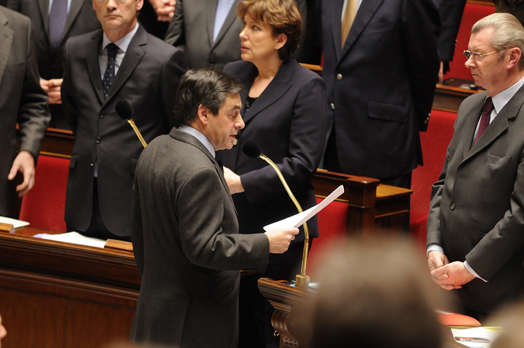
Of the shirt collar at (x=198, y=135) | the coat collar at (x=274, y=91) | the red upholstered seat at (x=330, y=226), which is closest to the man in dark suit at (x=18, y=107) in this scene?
the coat collar at (x=274, y=91)

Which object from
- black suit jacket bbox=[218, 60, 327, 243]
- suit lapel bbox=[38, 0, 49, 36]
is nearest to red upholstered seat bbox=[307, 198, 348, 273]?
black suit jacket bbox=[218, 60, 327, 243]

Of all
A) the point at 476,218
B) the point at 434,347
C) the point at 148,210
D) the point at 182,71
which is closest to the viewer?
the point at 434,347

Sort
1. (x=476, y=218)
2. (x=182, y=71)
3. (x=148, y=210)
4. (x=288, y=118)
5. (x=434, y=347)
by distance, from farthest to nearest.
Result: (x=182, y=71) → (x=288, y=118) → (x=476, y=218) → (x=148, y=210) → (x=434, y=347)

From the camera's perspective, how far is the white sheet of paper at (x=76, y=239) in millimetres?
2221

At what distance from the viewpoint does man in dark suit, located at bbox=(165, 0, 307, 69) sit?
290cm

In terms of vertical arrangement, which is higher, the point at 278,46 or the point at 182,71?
the point at 278,46

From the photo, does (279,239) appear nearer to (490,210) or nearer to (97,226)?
(490,210)

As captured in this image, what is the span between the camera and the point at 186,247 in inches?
62.8

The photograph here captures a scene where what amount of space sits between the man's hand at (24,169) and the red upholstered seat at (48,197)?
20.0 inches

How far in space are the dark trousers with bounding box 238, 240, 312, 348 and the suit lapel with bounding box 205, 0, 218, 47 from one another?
3.95 feet

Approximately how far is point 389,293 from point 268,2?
5.49 feet

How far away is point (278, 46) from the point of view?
2.16 meters

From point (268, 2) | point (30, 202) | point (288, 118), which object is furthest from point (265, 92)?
point (30, 202)

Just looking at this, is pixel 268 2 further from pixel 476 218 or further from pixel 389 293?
pixel 389 293
